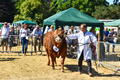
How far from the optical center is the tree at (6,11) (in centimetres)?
4458

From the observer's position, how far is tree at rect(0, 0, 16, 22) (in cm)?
4458

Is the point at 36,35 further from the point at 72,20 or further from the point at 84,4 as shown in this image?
the point at 84,4

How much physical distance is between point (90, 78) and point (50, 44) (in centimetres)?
200

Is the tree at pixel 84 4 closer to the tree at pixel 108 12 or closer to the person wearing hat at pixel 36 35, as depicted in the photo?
the tree at pixel 108 12

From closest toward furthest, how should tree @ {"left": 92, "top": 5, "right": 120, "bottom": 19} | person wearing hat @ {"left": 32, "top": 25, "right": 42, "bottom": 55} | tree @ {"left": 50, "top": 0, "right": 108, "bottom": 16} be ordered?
1. person wearing hat @ {"left": 32, "top": 25, "right": 42, "bottom": 55}
2. tree @ {"left": 92, "top": 5, "right": 120, "bottom": 19}
3. tree @ {"left": 50, "top": 0, "right": 108, "bottom": 16}

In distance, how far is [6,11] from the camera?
46438 millimetres

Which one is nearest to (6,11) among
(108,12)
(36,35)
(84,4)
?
(84,4)

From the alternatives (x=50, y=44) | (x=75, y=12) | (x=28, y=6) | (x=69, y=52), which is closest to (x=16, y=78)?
(x=50, y=44)

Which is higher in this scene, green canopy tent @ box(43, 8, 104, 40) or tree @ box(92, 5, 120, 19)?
tree @ box(92, 5, 120, 19)

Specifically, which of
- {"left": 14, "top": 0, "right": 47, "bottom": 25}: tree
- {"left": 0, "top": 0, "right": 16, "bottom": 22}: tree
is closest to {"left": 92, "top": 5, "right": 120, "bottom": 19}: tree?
{"left": 14, "top": 0, "right": 47, "bottom": 25}: tree

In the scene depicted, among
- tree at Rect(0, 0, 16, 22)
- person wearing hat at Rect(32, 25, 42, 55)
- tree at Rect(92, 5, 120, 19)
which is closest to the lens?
person wearing hat at Rect(32, 25, 42, 55)

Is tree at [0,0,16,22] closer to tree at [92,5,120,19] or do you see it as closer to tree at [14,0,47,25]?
tree at [14,0,47,25]

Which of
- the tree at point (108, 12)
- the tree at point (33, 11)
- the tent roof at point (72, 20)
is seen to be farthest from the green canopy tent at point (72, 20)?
the tree at point (33, 11)

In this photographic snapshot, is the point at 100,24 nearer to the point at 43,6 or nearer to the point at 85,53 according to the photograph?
the point at 85,53
